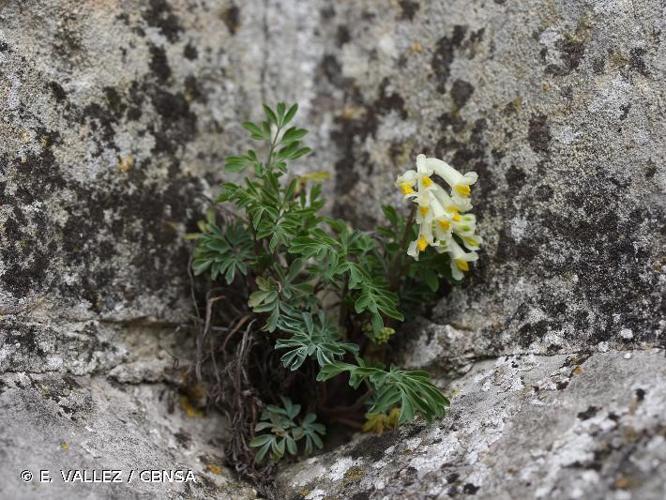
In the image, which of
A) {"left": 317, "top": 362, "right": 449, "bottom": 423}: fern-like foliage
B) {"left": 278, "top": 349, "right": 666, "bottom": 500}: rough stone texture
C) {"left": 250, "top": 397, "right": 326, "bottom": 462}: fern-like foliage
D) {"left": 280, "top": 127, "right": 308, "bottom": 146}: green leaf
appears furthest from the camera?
{"left": 280, "top": 127, "right": 308, "bottom": 146}: green leaf

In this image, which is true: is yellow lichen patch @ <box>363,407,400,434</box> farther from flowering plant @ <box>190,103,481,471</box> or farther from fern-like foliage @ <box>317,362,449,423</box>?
fern-like foliage @ <box>317,362,449,423</box>

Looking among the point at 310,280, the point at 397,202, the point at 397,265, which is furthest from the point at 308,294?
the point at 397,202

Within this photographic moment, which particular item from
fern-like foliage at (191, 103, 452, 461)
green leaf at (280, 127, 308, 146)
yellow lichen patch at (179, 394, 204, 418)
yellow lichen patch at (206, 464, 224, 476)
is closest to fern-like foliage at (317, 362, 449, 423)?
fern-like foliage at (191, 103, 452, 461)

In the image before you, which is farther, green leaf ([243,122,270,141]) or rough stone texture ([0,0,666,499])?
green leaf ([243,122,270,141])

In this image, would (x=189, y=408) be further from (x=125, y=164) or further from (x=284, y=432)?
(x=125, y=164)

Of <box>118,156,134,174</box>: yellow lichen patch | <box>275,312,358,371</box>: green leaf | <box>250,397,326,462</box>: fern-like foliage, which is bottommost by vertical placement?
<box>250,397,326,462</box>: fern-like foliage

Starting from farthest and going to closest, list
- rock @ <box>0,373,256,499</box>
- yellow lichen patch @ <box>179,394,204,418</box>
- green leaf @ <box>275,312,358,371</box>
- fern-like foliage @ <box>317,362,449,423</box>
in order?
yellow lichen patch @ <box>179,394,204,418</box> < green leaf @ <box>275,312,358,371</box> < fern-like foliage @ <box>317,362,449,423</box> < rock @ <box>0,373,256,499</box>

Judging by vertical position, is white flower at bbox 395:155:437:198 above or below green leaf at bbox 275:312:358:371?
above

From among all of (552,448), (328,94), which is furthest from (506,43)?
(552,448)
